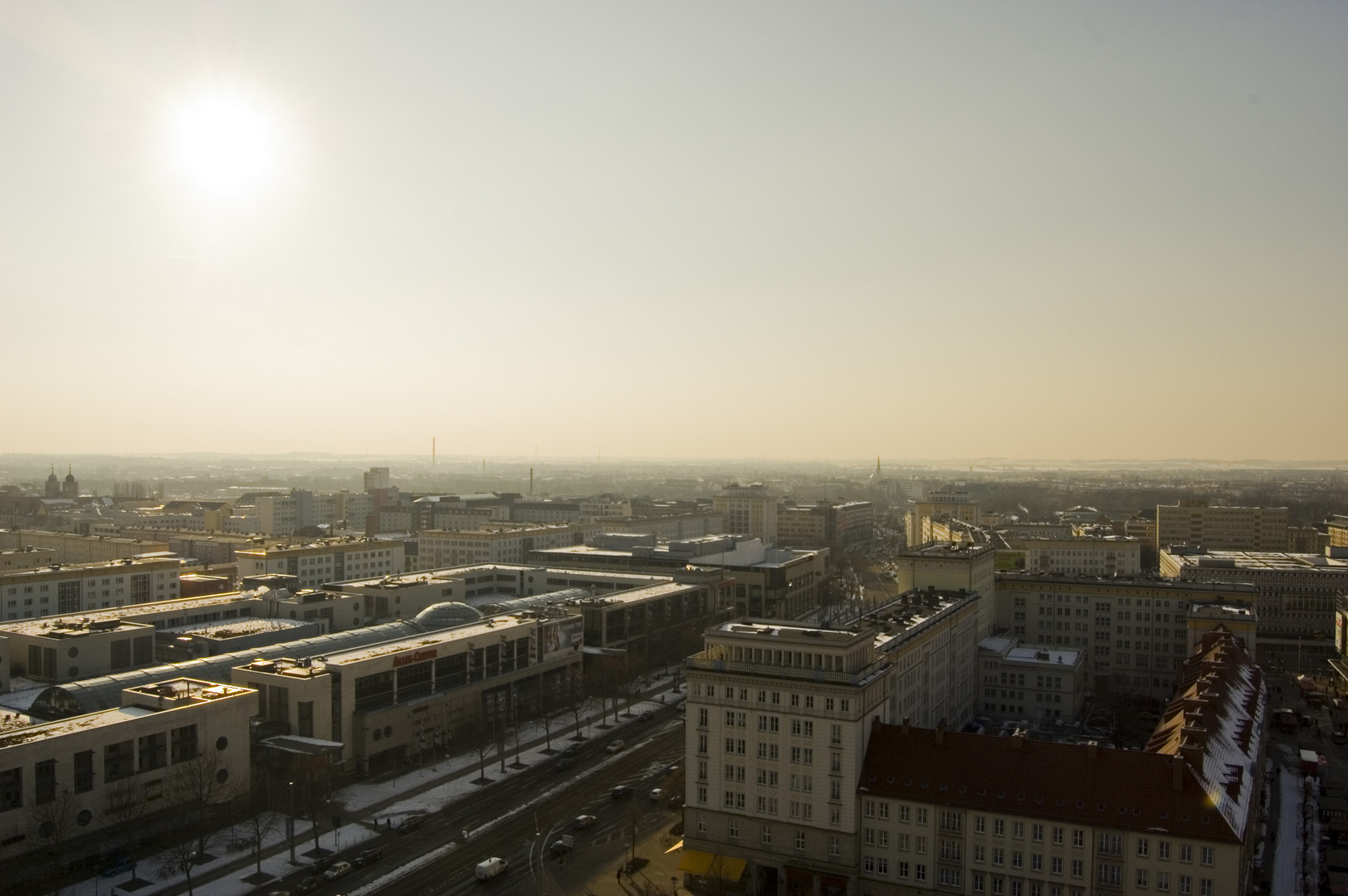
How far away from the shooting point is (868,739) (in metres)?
38.3

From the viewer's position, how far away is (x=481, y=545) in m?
108

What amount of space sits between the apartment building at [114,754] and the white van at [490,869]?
43.8 ft

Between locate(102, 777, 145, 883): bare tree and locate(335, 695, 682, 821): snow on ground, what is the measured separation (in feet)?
28.0

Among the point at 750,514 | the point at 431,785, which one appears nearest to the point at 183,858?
the point at 431,785

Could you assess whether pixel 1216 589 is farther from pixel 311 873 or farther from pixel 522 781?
pixel 311 873

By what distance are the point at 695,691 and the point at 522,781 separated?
14.2m

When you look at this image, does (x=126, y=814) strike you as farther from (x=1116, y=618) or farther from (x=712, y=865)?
(x=1116, y=618)

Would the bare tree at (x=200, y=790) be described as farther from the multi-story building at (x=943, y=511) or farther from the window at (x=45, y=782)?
the multi-story building at (x=943, y=511)

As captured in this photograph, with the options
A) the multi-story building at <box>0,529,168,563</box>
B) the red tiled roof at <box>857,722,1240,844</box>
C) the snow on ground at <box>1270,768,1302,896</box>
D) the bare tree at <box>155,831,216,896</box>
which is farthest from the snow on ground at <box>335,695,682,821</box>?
the multi-story building at <box>0,529,168,563</box>

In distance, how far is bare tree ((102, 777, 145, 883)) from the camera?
3903cm

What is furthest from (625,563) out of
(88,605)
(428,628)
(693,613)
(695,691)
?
(695,691)

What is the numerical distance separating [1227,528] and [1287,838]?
11176 cm

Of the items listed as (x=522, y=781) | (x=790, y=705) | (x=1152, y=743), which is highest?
(x=790, y=705)

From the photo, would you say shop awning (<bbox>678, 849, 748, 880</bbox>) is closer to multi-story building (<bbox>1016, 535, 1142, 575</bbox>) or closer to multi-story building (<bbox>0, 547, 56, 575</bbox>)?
multi-story building (<bbox>0, 547, 56, 575</bbox>)
